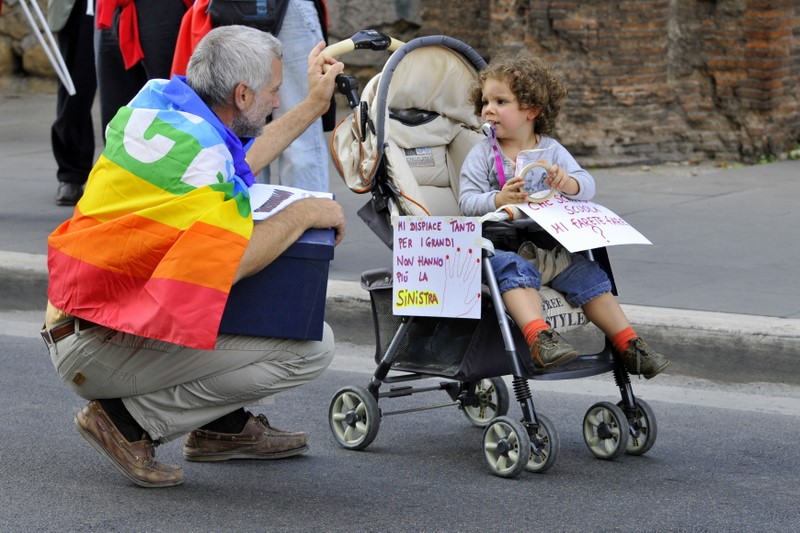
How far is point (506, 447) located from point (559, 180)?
0.93 meters

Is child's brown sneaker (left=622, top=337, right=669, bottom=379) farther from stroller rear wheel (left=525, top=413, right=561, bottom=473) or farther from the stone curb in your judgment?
the stone curb

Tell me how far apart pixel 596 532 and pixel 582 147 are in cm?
647

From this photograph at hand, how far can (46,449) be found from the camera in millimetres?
4914

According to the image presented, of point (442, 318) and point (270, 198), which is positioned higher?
point (270, 198)

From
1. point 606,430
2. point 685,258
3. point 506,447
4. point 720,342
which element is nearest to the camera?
point 506,447

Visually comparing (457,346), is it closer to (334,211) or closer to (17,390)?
(334,211)

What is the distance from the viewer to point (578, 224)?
15.1 ft

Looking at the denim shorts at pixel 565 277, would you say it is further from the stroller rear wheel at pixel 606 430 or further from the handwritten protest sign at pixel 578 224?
the stroller rear wheel at pixel 606 430

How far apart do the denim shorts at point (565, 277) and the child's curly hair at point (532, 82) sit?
555 millimetres

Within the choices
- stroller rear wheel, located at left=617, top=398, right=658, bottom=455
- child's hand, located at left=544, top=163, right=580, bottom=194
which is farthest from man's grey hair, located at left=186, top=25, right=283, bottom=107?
stroller rear wheel, located at left=617, top=398, right=658, bottom=455

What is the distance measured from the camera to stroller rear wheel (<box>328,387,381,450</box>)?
4852mm

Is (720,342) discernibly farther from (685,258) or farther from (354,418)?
(354,418)

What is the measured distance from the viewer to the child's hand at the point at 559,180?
470cm

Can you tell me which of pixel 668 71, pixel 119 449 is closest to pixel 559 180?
pixel 119 449
